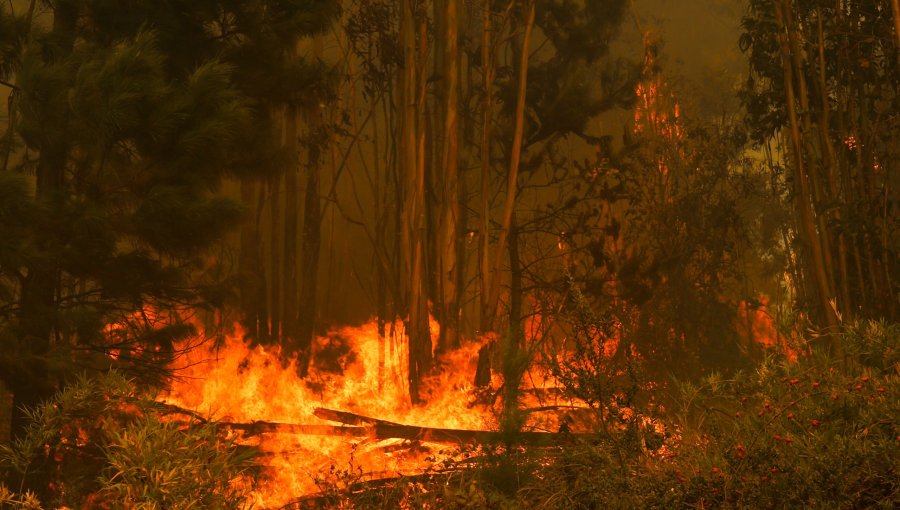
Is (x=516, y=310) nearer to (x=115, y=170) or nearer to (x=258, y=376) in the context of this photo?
(x=258, y=376)

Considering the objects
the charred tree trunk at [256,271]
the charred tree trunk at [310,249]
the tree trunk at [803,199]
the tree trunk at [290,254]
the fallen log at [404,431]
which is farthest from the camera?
the tree trunk at [290,254]

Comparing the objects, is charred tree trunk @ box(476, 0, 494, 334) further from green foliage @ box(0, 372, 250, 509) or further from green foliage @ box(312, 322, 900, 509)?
green foliage @ box(0, 372, 250, 509)

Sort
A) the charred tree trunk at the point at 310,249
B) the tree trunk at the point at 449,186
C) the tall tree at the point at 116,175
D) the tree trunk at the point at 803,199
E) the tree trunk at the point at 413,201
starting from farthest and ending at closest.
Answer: the charred tree trunk at the point at 310,249 → the tree trunk at the point at 449,186 → the tree trunk at the point at 413,201 → the tree trunk at the point at 803,199 → the tall tree at the point at 116,175

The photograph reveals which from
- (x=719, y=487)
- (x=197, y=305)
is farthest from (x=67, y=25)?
(x=719, y=487)

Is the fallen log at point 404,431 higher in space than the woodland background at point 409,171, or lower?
lower

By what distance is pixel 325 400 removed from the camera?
7840mm

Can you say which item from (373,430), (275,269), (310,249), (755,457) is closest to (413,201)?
(310,249)

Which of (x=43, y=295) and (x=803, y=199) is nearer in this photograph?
(x=43, y=295)

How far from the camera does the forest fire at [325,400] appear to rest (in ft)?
19.2

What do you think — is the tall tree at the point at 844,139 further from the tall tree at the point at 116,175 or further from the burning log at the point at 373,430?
the tall tree at the point at 116,175

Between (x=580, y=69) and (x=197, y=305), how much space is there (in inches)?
212

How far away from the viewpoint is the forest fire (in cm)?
585

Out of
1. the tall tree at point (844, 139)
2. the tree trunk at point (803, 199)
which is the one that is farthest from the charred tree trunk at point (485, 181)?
the tree trunk at point (803, 199)

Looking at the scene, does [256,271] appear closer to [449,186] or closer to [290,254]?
[290,254]
